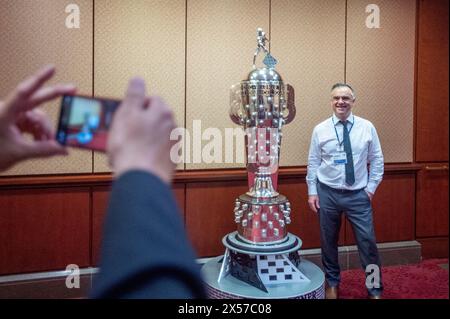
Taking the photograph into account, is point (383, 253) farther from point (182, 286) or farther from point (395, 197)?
point (182, 286)

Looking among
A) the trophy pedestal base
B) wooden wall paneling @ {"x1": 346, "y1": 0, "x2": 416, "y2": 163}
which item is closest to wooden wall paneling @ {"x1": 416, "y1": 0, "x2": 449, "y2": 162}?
wooden wall paneling @ {"x1": 346, "y1": 0, "x2": 416, "y2": 163}

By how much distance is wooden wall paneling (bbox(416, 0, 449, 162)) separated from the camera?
3.92 metres

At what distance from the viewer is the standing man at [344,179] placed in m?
3.09

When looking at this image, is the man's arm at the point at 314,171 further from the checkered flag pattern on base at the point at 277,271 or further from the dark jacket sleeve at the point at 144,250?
the dark jacket sleeve at the point at 144,250

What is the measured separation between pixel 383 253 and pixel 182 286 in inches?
151

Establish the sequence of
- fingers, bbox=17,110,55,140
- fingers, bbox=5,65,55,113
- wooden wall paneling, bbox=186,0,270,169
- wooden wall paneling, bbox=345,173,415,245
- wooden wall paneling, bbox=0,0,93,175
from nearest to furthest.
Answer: fingers, bbox=5,65,55,113
fingers, bbox=17,110,55,140
wooden wall paneling, bbox=0,0,93,175
wooden wall paneling, bbox=186,0,270,169
wooden wall paneling, bbox=345,173,415,245

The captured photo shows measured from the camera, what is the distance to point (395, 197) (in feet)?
12.9

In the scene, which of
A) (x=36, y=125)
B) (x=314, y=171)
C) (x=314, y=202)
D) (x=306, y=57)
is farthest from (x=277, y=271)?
(x=36, y=125)

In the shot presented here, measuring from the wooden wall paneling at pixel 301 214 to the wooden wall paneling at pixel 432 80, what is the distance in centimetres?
124

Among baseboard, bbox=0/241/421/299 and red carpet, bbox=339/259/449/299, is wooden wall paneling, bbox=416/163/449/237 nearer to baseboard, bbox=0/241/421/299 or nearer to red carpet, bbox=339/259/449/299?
red carpet, bbox=339/259/449/299

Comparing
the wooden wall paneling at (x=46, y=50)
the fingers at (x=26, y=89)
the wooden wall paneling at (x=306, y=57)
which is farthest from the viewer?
the wooden wall paneling at (x=306, y=57)

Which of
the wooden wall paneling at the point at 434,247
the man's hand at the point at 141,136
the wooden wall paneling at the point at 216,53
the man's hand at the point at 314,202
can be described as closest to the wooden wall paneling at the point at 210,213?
the wooden wall paneling at the point at 216,53

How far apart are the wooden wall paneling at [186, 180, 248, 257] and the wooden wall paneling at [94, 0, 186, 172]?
32cm

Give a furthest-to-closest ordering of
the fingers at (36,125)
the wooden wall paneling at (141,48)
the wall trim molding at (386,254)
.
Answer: the wall trim molding at (386,254), the wooden wall paneling at (141,48), the fingers at (36,125)
